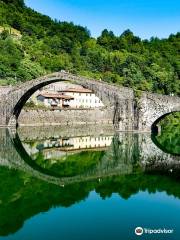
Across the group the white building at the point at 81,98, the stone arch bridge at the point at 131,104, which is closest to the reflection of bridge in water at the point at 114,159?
the stone arch bridge at the point at 131,104

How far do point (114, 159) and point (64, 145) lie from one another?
8.47 meters

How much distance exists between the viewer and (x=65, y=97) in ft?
235

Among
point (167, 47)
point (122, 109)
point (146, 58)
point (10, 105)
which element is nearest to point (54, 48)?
point (146, 58)

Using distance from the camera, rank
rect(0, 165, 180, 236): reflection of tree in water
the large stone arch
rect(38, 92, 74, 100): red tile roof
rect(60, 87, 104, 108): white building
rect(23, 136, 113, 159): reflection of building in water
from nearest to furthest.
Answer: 1. rect(0, 165, 180, 236): reflection of tree in water
2. rect(23, 136, 113, 159): reflection of building in water
3. the large stone arch
4. rect(38, 92, 74, 100): red tile roof
5. rect(60, 87, 104, 108): white building

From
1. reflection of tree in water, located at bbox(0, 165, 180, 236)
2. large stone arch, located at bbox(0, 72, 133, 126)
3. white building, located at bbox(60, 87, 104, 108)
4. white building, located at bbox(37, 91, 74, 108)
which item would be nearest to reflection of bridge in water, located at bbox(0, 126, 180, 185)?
reflection of tree in water, located at bbox(0, 165, 180, 236)

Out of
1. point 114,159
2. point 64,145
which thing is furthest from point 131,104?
point 114,159

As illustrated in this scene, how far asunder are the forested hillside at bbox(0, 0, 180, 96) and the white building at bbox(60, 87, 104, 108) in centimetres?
406

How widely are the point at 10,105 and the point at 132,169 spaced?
24988mm

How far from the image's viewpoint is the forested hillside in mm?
78125

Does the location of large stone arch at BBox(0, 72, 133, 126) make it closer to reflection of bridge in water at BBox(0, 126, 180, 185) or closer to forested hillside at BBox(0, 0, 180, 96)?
reflection of bridge in water at BBox(0, 126, 180, 185)

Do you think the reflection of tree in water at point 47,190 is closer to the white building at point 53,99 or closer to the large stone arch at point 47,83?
the large stone arch at point 47,83

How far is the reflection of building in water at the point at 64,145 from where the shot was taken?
33.1 metres

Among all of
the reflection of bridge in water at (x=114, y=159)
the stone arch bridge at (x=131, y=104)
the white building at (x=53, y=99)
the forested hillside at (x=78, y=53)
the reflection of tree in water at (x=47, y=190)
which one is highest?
the forested hillside at (x=78, y=53)

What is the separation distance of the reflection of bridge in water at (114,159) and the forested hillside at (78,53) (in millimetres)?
28689
